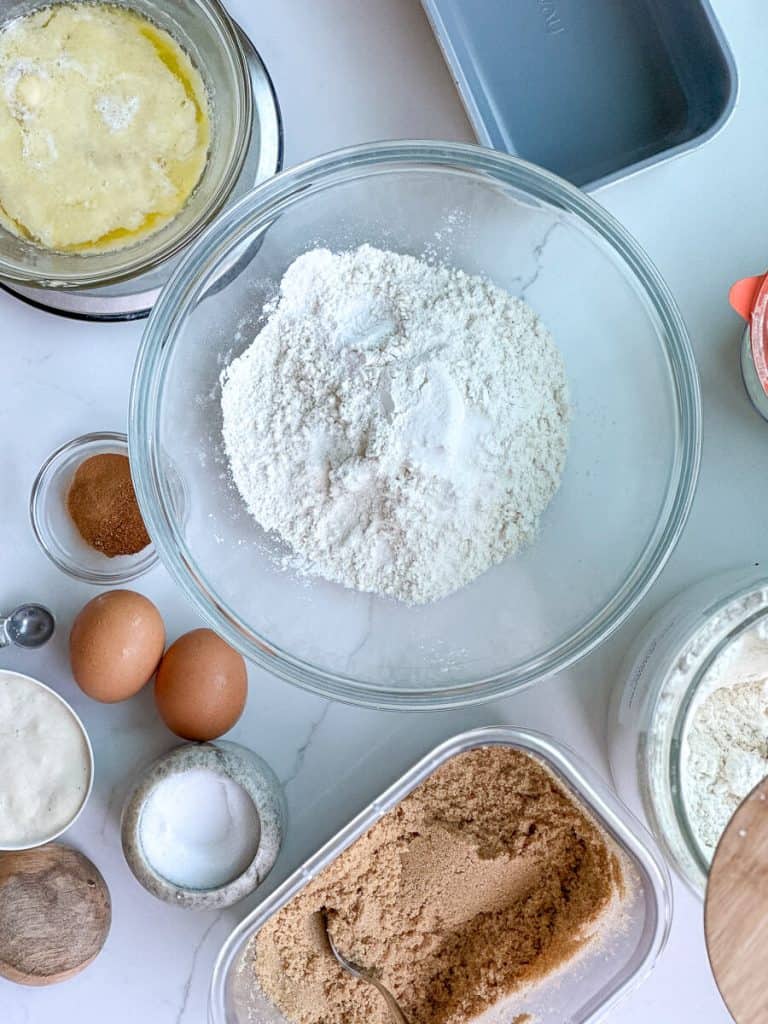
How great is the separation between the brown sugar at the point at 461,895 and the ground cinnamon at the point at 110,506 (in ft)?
1.55

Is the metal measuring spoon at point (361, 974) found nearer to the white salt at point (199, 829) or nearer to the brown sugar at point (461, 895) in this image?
the brown sugar at point (461, 895)

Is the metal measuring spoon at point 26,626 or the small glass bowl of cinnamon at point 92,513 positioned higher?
the small glass bowl of cinnamon at point 92,513

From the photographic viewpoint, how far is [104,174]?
1179 mm

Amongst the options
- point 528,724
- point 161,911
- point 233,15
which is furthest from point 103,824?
point 233,15

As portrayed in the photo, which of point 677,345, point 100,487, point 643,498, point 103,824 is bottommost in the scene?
point 103,824

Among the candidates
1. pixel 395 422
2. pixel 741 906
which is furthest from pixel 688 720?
pixel 395 422

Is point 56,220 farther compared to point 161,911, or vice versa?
point 161,911

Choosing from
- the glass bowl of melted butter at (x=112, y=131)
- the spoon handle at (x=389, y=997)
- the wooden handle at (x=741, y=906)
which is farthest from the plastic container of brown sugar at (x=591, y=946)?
the glass bowl of melted butter at (x=112, y=131)

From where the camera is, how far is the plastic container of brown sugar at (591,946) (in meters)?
1.24

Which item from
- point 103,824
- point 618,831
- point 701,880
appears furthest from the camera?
point 103,824

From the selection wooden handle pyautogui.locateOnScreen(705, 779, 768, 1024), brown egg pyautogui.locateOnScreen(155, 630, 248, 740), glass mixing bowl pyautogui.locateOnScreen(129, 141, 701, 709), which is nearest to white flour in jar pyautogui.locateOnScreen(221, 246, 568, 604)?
glass mixing bowl pyautogui.locateOnScreen(129, 141, 701, 709)

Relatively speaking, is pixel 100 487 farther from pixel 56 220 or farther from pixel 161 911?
pixel 161 911

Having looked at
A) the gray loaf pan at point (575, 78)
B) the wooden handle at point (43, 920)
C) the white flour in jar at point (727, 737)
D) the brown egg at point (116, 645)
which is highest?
the gray loaf pan at point (575, 78)

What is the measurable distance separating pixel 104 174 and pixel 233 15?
1.00ft
